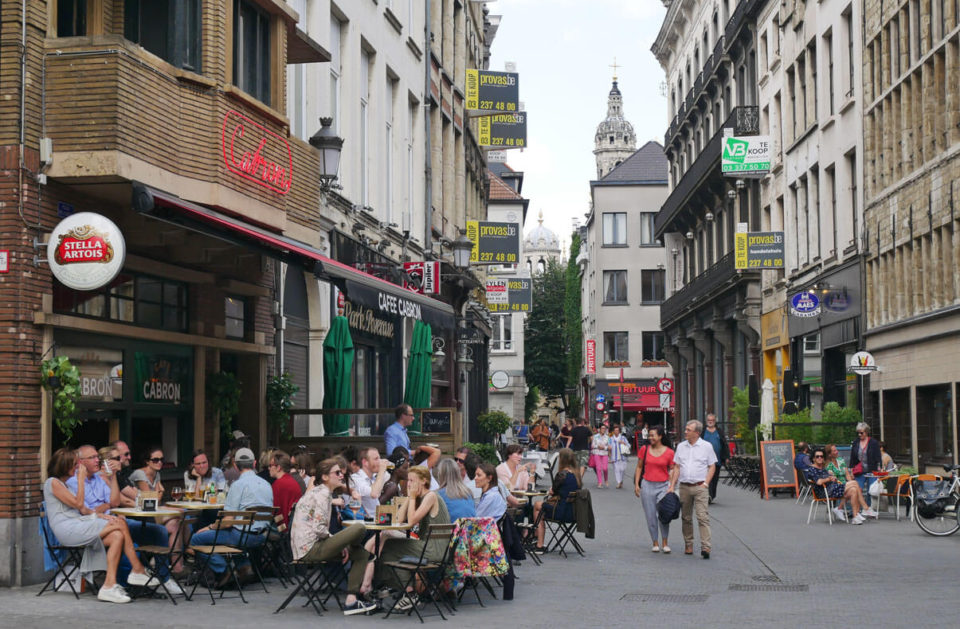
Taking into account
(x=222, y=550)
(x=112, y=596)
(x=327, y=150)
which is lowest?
(x=112, y=596)

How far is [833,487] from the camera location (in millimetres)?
21891

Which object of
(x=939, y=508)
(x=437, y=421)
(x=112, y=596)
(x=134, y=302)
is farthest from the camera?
(x=437, y=421)

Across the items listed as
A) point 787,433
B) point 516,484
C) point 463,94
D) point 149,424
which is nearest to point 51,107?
point 149,424

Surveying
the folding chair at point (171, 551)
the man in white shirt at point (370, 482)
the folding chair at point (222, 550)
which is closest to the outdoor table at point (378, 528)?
the folding chair at point (222, 550)

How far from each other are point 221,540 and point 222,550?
2.25 feet

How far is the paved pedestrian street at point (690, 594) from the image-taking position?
11273 mm

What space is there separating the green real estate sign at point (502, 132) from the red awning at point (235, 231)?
24.2 m

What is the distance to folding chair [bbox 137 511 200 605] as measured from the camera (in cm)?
1250

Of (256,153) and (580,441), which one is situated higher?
(256,153)

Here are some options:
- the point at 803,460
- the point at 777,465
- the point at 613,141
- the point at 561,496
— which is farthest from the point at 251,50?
the point at 613,141

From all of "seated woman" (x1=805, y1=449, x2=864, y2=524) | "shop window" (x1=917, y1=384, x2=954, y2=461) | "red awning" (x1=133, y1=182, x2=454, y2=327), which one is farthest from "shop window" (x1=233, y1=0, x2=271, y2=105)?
"shop window" (x1=917, y1=384, x2=954, y2=461)

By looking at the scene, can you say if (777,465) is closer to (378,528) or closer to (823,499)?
(823,499)

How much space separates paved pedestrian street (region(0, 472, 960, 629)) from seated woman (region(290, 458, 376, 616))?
27 centimetres

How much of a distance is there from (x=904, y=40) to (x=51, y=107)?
19998 millimetres
